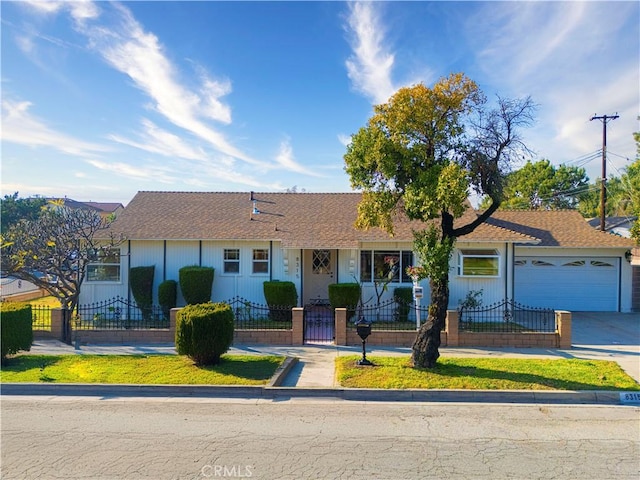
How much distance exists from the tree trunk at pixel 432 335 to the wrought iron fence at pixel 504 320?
10.7 feet

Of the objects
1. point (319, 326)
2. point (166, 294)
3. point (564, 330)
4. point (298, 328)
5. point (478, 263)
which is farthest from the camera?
point (478, 263)

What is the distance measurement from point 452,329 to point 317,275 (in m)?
6.53

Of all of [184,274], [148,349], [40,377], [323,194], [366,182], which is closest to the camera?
[40,377]

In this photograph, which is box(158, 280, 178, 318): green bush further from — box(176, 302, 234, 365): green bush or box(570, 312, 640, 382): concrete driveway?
box(570, 312, 640, 382): concrete driveway

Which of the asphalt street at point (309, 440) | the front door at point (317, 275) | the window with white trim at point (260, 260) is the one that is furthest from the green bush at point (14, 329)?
the front door at point (317, 275)

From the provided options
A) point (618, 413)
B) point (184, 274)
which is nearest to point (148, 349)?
point (184, 274)

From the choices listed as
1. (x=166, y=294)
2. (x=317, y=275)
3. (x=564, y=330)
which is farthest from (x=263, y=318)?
(x=564, y=330)

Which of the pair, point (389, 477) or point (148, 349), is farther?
point (148, 349)

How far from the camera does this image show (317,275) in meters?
16.0

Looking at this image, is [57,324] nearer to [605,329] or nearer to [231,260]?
[231,260]

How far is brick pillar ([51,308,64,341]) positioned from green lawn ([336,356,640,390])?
7724 millimetres

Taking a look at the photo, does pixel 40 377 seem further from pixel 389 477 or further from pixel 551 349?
pixel 551 349

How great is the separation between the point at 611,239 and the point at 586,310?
3.04 meters

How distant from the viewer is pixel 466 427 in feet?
20.0
